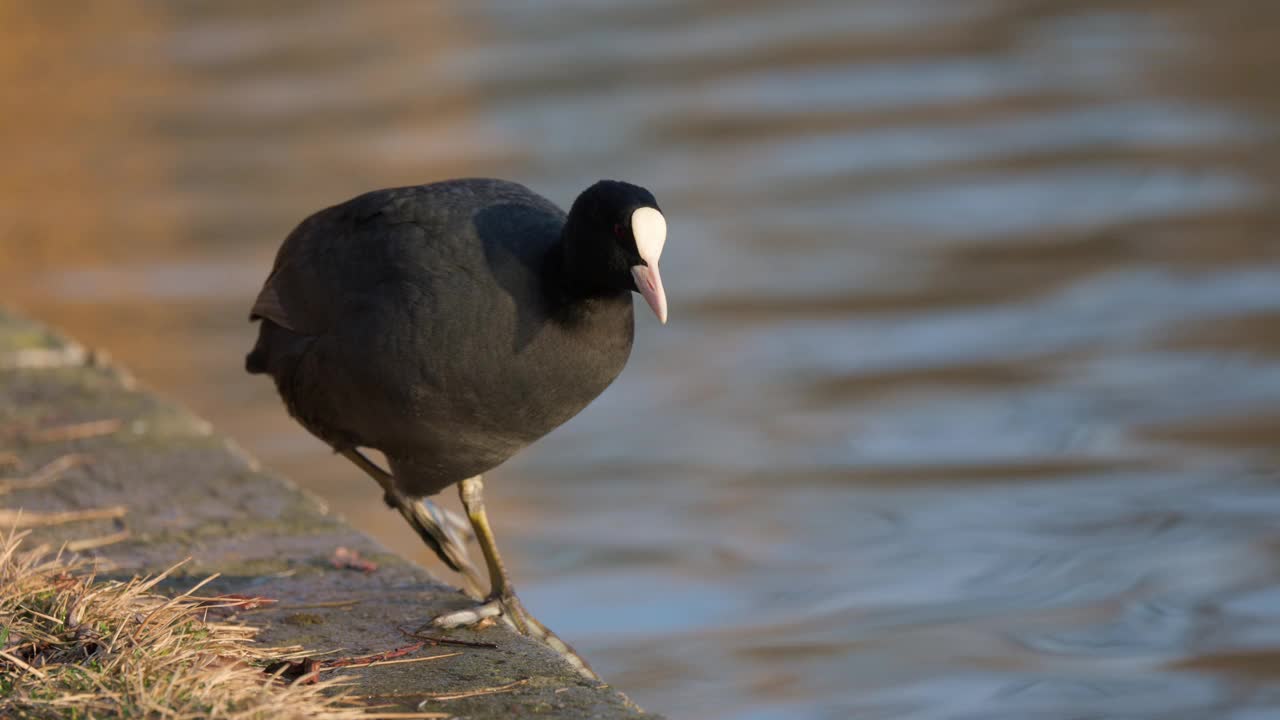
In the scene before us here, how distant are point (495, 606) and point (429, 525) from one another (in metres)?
0.71

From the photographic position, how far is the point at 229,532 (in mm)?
4062

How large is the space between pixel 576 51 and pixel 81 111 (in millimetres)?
3274

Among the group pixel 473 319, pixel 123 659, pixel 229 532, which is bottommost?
pixel 123 659

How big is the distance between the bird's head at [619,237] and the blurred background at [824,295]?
4.75 ft

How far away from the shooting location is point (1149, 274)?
7.66 meters

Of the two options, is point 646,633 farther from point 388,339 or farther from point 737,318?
point 737,318

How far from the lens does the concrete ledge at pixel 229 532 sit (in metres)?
3.17

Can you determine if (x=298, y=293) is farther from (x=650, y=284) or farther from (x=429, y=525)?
(x=650, y=284)

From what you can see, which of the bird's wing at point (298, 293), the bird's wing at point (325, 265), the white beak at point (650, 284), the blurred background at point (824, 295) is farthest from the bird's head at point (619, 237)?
the blurred background at point (824, 295)

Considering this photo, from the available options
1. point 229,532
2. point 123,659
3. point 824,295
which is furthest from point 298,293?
point 824,295

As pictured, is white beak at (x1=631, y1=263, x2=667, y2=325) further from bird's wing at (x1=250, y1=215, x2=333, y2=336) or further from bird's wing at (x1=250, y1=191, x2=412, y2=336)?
bird's wing at (x1=250, y1=215, x2=333, y2=336)

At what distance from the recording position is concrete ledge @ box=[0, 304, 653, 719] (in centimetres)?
317

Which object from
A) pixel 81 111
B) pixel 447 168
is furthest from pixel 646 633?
pixel 81 111

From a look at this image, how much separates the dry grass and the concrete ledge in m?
0.22
